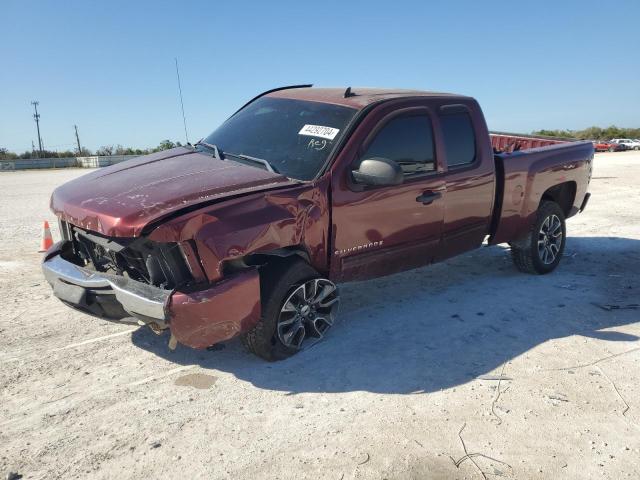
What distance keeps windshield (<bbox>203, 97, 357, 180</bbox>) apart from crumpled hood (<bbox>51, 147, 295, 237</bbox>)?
22 cm

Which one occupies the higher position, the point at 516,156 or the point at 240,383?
the point at 516,156

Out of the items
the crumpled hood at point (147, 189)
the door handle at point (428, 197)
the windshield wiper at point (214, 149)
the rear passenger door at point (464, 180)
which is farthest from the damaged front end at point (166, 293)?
the rear passenger door at point (464, 180)

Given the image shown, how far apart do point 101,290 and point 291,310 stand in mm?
1309

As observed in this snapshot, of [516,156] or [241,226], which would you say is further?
[516,156]

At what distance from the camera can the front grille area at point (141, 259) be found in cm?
343

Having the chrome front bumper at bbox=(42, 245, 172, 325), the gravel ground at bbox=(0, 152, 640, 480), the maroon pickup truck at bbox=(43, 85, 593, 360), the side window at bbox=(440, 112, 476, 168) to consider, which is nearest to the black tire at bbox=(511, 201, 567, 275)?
the maroon pickup truck at bbox=(43, 85, 593, 360)

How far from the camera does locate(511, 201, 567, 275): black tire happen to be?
6.07m

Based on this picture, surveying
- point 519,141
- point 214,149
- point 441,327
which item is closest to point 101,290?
point 214,149

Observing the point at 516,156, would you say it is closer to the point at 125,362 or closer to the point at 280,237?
the point at 280,237

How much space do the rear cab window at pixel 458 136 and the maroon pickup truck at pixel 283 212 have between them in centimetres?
1

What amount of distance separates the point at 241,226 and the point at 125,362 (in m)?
1.46

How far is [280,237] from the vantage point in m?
3.72

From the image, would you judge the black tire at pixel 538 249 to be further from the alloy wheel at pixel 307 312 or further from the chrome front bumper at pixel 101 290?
the chrome front bumper at pixel 101 290

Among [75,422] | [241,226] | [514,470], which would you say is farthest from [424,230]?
[75,422]
